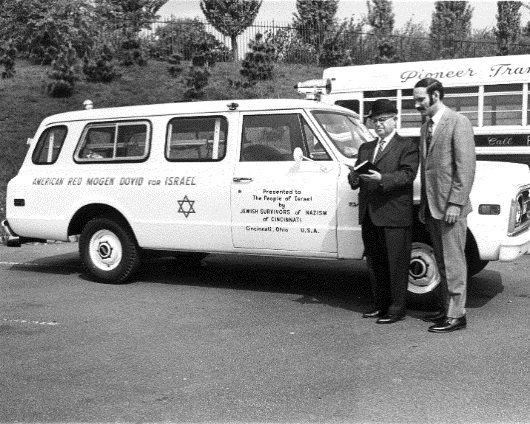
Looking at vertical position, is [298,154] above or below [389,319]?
above

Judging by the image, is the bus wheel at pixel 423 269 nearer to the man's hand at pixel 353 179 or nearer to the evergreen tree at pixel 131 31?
the man's hand at pixel 353 179

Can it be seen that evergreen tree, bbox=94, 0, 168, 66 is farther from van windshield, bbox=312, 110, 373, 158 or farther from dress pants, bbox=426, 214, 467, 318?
dress pants, bbox=426, 214, 467, 318

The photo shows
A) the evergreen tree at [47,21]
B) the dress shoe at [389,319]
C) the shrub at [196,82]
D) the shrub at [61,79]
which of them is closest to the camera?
the dress shoe at [389,319]

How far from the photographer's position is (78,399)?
186 inches

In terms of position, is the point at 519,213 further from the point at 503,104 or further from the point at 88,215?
the point at 503,104

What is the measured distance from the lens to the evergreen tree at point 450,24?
28266mm

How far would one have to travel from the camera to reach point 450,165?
228 inches

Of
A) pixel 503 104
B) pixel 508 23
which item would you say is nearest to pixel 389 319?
pixel 503 104

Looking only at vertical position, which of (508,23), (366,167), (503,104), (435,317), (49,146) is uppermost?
(508,23)

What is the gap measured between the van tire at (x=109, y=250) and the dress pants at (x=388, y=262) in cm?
280

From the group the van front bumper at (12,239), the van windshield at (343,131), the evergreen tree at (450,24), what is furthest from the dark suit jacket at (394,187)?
the evergreen tree at (450,24)

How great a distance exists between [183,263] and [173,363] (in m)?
4.02

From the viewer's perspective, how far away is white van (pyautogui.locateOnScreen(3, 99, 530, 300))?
671cm

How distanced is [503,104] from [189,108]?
27.6 feet
